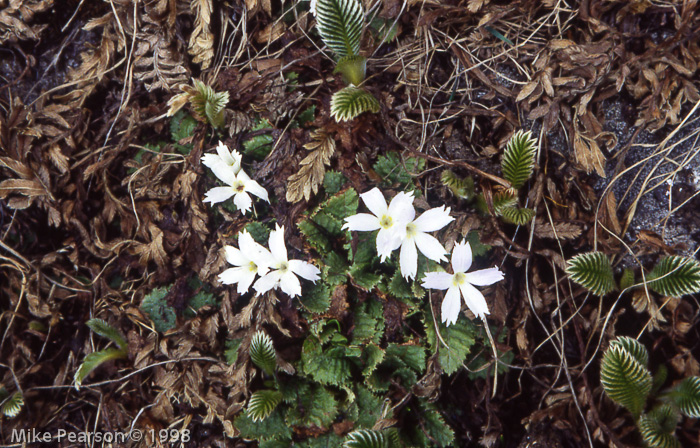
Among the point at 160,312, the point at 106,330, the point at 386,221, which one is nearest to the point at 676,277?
the point at 386,221

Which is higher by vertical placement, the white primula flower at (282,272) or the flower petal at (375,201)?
the flower petal at (375,201)

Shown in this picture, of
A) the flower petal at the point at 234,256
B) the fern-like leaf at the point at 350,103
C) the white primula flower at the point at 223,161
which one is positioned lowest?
the flower petal at the point at 234,256

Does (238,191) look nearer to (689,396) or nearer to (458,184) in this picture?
(458,184)

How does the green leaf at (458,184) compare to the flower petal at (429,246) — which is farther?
the green leaf at (458,184)

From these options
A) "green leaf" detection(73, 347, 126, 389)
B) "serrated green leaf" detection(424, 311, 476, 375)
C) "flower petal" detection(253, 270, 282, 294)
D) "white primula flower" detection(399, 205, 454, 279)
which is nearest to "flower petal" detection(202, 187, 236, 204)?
"flower petal" detection(253, 270, 282, 294)

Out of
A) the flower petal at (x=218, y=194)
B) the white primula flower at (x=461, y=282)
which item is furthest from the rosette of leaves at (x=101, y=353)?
the white primula flower at (x=461, y=282)

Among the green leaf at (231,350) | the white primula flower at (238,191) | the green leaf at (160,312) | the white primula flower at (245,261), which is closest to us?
the white primula flower at (245,261)

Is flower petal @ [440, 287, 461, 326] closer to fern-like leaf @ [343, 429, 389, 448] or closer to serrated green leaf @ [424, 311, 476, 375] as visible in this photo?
serrated green leaf @ [424, 311, 476, 375]

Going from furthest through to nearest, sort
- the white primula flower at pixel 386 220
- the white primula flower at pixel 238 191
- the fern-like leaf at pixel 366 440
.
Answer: the white primula flower at pixel 238 191 → the white primula flower at pixel 386 220 → the fern-like leaf at pixel 366 440

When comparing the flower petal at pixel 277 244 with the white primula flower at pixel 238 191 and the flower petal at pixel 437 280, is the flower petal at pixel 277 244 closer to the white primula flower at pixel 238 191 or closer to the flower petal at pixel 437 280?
the white primula flower at pixel 238 191
